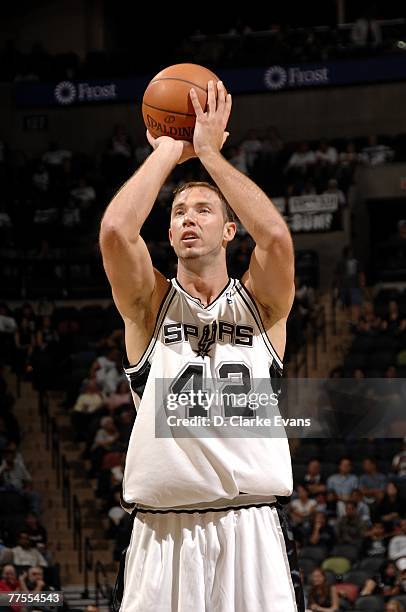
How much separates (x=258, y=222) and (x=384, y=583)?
18.2ft

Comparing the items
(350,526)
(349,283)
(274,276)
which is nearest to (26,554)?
(350,526)

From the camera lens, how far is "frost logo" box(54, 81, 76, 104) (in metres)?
16.2

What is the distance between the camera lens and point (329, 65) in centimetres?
1538

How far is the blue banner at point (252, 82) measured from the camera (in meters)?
15.4

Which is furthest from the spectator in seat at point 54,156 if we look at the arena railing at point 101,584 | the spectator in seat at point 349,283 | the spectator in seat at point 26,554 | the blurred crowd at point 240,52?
the spectator in seat at point 26,554

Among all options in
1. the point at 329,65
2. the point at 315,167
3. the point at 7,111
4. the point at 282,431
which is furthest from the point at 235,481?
the point at 7,111

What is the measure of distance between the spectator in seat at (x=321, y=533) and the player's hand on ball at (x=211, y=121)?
5984mm

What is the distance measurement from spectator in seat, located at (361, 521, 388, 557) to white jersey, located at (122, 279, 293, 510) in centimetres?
561

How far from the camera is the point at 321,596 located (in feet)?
27.6

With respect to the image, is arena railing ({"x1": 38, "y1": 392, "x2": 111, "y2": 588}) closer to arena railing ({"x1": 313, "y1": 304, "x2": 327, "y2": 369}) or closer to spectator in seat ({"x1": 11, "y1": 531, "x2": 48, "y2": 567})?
spectator in seat ({"x1": 11, "y1": 531, "x2": 48, "y2": 567})

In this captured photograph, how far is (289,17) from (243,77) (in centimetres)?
240

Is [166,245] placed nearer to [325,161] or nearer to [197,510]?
[325,161]

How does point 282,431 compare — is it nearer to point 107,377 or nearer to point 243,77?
point 107,377

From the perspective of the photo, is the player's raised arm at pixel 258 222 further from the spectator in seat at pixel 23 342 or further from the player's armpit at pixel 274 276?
the spectator in seat at pixel 23 342
